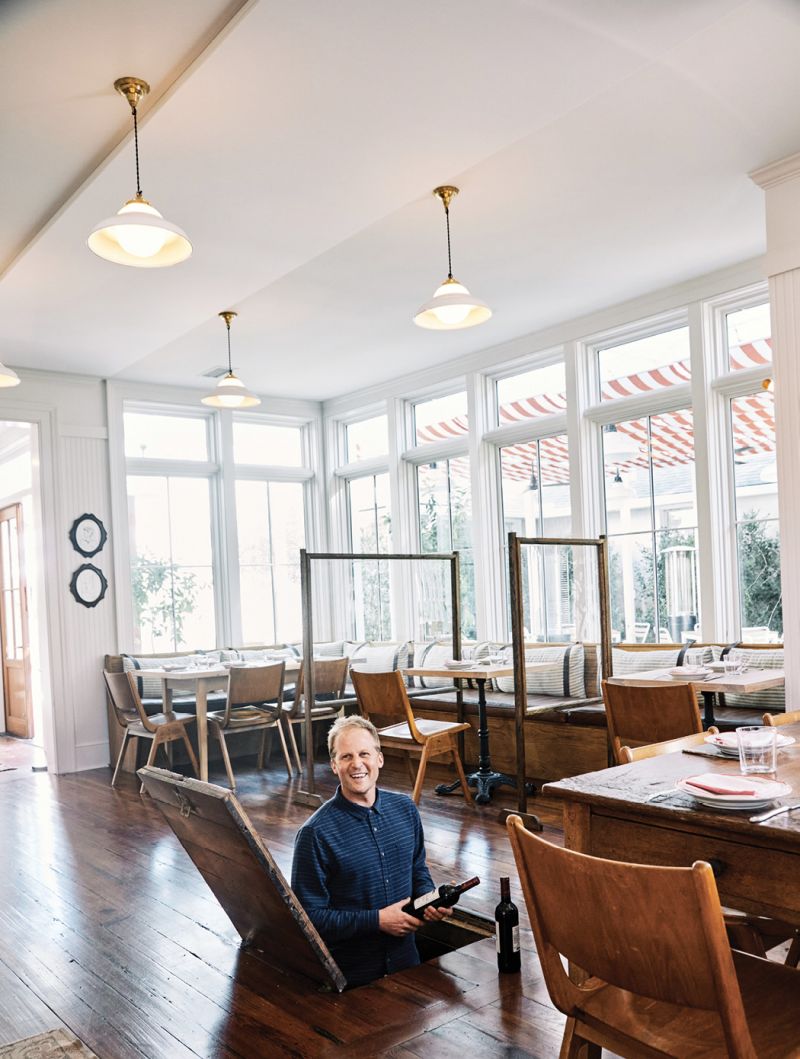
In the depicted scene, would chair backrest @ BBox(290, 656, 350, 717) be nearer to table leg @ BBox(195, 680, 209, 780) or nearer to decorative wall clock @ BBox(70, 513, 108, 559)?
table leg @ BBox(195, 680, 209, 780)

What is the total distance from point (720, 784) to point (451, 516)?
633 centimetres

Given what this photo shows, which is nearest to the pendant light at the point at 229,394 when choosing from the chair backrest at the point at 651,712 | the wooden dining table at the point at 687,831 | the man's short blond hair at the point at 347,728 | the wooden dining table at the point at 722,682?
the wooden dining table at the point at 722,682

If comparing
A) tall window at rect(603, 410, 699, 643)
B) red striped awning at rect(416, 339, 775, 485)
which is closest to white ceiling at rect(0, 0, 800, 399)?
red striped awning at rect(416, 339, 775, 485)

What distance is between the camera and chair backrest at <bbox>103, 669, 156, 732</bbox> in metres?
6.36

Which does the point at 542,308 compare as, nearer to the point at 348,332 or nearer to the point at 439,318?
the point at 348,332

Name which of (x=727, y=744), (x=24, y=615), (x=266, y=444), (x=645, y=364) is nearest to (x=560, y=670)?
(x=645, y=364)

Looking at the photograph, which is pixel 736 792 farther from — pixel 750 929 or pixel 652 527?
pixel 652 527

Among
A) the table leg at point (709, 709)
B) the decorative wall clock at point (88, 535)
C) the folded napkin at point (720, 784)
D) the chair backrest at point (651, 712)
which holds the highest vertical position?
the decorative wall clock at point (88, 535)

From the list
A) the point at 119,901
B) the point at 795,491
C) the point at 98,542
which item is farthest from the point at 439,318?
the point at 98,542

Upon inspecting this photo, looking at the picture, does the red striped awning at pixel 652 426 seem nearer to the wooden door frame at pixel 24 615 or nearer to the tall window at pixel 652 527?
the tall window at pixel 652 527

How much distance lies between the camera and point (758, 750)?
2127 mm

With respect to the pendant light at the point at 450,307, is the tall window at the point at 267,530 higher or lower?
lower

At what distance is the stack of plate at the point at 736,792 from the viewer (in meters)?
1.82

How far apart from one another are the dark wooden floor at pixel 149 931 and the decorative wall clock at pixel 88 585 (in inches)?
67.0
